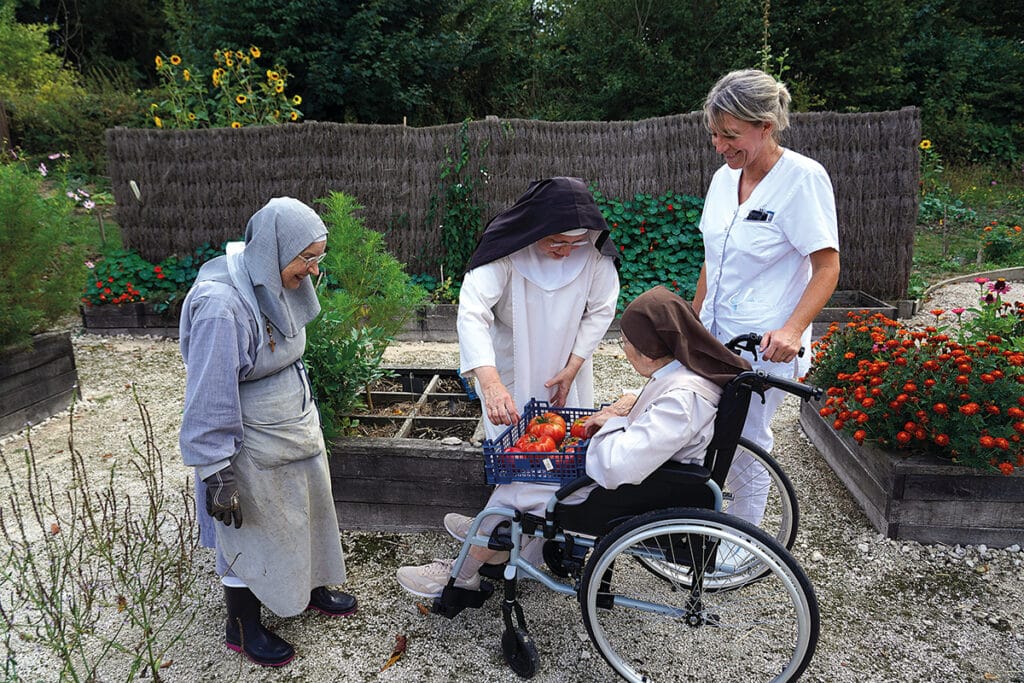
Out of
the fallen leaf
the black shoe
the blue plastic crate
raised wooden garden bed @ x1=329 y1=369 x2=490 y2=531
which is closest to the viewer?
the blue plastic crate

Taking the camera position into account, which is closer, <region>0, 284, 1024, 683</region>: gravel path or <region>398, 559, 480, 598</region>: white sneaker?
<region>0, 284, 1024, 683</region>: gravel path

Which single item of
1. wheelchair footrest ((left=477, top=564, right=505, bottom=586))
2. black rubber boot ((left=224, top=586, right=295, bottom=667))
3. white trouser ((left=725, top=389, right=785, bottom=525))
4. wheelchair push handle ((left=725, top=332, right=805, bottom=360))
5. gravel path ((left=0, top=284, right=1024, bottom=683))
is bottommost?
gravel path ((left=0, top=284, right=1024, bottom=683))

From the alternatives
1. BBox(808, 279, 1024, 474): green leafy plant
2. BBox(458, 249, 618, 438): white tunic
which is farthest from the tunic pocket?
BBox(808, 279, 1024, 474): green leafy plant

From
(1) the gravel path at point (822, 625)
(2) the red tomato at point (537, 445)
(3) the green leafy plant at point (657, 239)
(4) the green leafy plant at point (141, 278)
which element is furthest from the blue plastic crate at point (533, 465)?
(4) the green leafy plant at point (141, 278)

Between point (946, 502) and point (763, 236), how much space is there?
1723 millimetres

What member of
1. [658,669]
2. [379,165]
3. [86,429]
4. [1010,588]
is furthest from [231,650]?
[379,165]

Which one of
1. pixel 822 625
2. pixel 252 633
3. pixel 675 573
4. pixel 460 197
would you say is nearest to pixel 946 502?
pixel 822 625

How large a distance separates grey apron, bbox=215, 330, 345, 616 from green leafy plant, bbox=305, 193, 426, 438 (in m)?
0.65

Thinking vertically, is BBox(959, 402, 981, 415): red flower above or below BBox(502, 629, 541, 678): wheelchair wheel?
above

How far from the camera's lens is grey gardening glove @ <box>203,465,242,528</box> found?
2.43 meters

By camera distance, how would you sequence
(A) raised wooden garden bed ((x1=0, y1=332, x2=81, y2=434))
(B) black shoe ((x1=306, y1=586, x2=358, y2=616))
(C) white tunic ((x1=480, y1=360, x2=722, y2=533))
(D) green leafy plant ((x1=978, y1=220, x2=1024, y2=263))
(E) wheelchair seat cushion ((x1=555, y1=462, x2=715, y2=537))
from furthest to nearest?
Answer: (D) green leafy plant ((x1=978, y1=220, x2=1024, y2=263)) < (A) raised wooden garden bed ((x1=0, y1=332, x2=81, y2=434)) < (B) black shoe ((x1=306, y1=586, x2=358, y2=616)) < (E) wheelchair seat cushion ((x1=555, y1=462, x2=715, y2=537)) < (C) white tunic ((x1=480, y1=360, x2=722, y2=533))

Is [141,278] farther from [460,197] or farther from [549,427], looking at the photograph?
[549,427]

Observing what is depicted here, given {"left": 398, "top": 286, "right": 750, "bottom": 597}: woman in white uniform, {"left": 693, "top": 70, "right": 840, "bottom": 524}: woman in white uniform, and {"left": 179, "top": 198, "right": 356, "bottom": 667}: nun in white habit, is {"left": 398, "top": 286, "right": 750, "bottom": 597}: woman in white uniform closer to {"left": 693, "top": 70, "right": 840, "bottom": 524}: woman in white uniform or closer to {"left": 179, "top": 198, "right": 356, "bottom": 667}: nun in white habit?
{"left": 693, "top": 70, "right": 840, "bottom": 524}: woman in white uniform

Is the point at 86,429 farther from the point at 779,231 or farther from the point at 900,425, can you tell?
the point at 900,425
